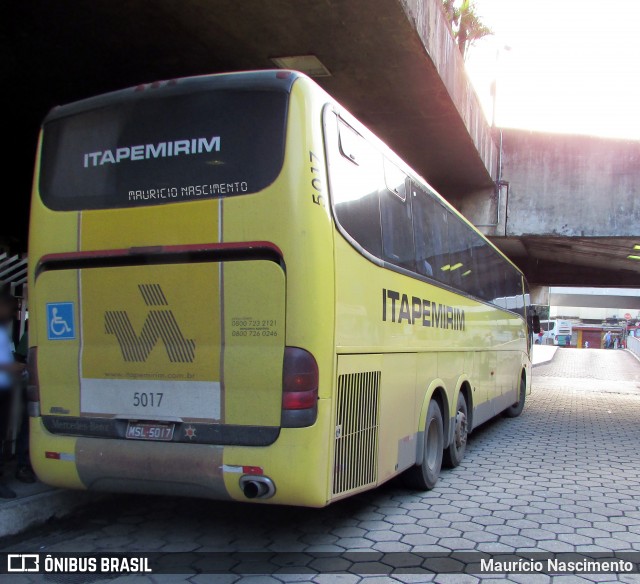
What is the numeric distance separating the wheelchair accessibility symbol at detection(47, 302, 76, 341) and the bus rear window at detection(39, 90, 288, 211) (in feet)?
2.54

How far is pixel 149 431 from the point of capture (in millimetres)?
4348

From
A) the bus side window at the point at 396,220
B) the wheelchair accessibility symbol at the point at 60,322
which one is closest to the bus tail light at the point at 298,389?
the bus side window at the point at 396,220

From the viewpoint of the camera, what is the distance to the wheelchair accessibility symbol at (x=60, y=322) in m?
4.68

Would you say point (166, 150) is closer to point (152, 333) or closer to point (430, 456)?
point (152, 333)

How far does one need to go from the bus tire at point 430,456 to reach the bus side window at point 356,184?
224cm

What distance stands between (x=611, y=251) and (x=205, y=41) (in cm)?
1361

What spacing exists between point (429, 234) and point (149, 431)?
3.68m

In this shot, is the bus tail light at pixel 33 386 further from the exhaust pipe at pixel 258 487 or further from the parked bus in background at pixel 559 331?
the parked bus in background at pixel 559 331

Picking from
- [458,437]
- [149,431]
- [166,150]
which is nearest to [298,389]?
[149,431]

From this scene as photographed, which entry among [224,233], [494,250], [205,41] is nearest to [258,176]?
[224,233]

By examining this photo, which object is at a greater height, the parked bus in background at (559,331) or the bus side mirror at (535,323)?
the bus side mirror at (535,323)

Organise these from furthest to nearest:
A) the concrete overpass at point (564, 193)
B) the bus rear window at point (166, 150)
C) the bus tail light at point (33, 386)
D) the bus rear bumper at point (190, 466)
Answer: the concrete overpass at point (564, 193) → the bus tail light at point (33, 386) → the bus rear window at point (166, 150) → the bus rear bumper at point (190, 466)

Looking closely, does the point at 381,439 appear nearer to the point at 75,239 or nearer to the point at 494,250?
the point at 75,239

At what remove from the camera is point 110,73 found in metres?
8.05
